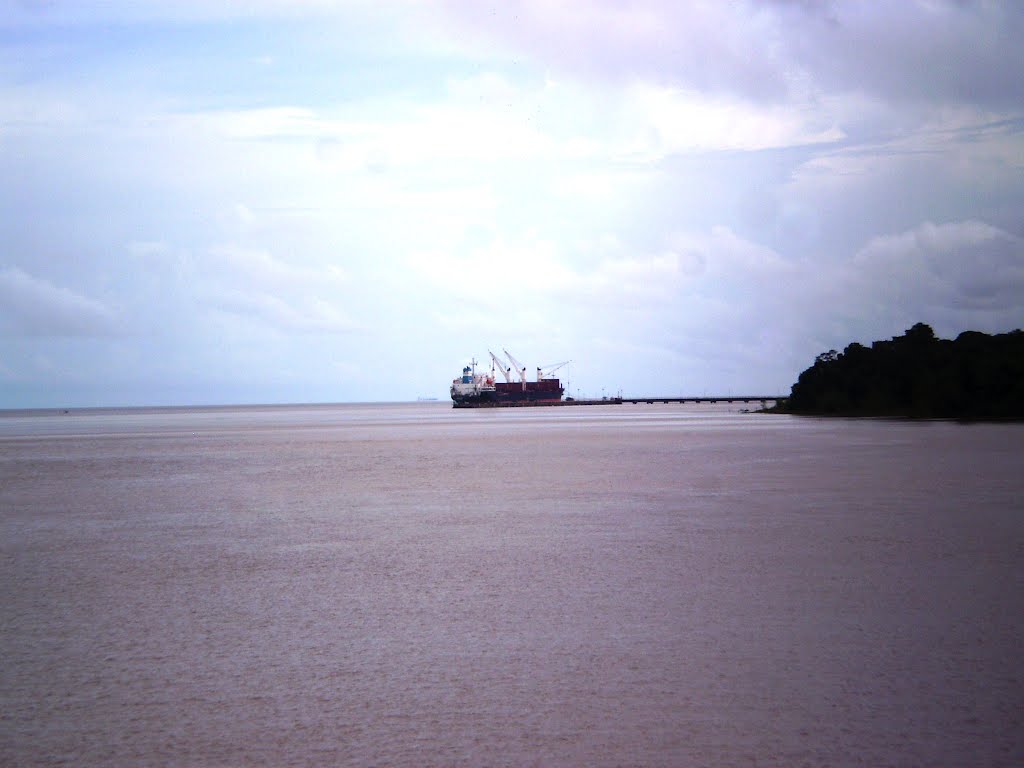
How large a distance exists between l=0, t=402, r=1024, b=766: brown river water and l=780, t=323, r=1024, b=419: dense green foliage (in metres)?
63.0

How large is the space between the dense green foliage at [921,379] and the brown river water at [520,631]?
63.0 metres

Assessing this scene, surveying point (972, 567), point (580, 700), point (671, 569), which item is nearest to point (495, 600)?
point (671, 569)

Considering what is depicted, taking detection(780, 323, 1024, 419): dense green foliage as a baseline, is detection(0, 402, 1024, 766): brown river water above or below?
below

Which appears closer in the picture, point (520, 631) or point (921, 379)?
point (520, 631)

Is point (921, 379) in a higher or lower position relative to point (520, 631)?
higher

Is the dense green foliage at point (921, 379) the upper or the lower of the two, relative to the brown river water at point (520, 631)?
upper

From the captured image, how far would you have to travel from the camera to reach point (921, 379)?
9231cm

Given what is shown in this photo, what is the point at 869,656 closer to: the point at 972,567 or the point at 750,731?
the point at 750,731

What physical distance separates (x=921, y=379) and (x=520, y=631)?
89.1 m

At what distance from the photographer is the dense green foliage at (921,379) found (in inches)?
3221

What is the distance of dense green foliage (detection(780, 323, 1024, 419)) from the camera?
268ft

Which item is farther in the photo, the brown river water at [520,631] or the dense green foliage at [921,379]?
the dense green foliage at [921,379]

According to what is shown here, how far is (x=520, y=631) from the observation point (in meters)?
10.4

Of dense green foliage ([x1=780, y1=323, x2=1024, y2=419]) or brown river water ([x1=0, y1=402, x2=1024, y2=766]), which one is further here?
dense green foliage ([x1=780, y1=323, x2=1024, y2=419])
